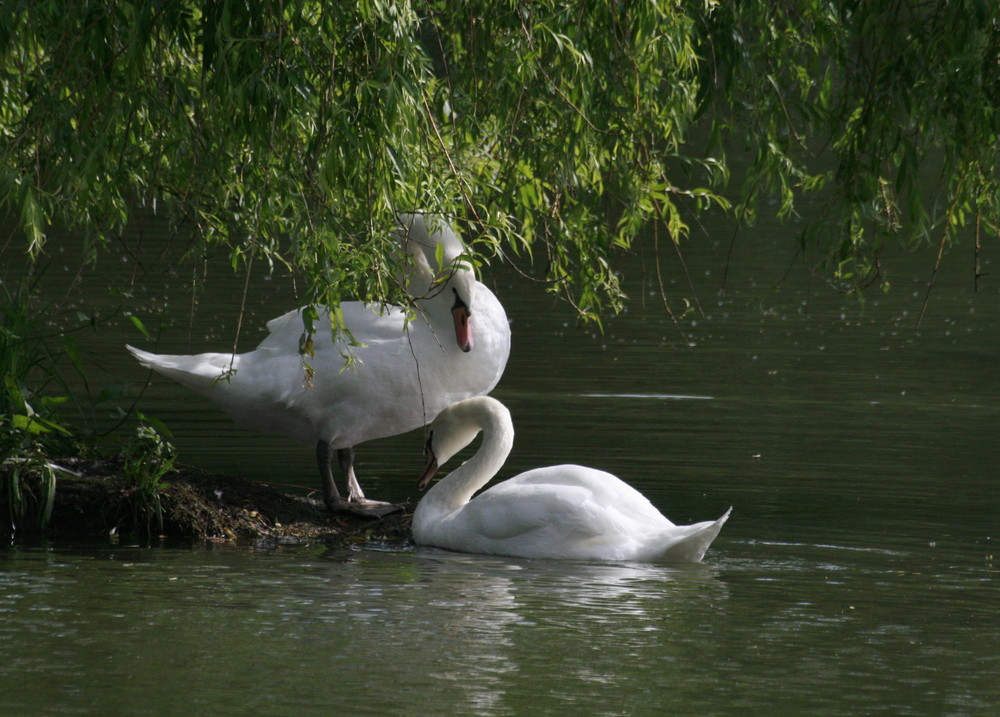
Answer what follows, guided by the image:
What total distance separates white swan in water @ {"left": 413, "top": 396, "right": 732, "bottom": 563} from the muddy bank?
1.00ft

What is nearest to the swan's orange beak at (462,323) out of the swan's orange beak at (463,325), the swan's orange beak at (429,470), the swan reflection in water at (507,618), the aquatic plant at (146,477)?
the swan's orange beak at (463,325)

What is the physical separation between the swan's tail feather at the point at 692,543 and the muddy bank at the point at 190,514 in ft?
4.49

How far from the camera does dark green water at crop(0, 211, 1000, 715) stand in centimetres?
528

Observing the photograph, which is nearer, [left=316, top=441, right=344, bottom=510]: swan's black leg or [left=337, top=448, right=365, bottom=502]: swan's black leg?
[left=316, top=441, right=344, bottom=510]: swan's black leg

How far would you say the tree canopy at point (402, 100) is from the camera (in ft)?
18.8

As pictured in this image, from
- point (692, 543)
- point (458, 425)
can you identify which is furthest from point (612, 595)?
point (458, 425)

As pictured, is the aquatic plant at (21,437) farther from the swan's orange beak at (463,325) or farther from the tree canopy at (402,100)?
the swan's orange beak at (463,325)

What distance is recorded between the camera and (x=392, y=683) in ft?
17.4

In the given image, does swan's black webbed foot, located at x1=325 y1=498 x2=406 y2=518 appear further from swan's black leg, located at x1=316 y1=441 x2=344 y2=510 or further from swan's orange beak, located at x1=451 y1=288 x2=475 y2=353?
swan's orange beak, located at x1=451 y1=288 x2=475 y2=353

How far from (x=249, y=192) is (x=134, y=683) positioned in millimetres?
2036

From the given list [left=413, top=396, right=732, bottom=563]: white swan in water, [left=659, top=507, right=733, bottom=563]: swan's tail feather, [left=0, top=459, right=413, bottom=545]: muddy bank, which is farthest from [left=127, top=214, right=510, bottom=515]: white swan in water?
[left=659, top=507, right=733, bottom=563]: swan's tail feather

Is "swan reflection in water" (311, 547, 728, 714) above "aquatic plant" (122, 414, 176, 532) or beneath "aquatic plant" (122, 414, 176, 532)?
beneath

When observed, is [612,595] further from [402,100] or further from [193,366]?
[193,366]

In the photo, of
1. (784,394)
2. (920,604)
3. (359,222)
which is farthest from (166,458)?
(784,394)
